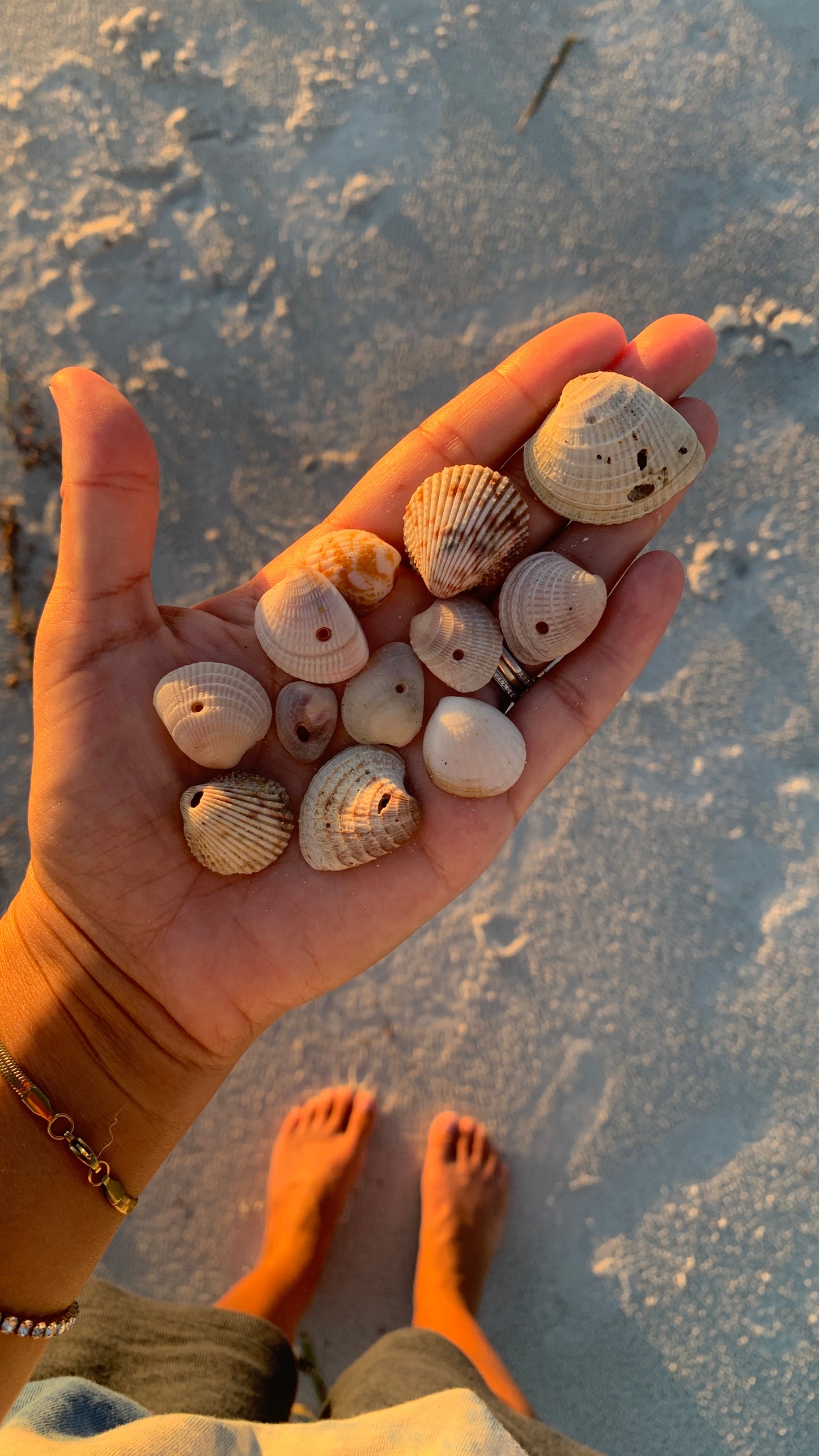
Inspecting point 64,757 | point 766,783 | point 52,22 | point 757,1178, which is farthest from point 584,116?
point 757,1178

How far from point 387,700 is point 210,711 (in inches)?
18.5

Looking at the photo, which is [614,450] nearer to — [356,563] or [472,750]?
[356,563]

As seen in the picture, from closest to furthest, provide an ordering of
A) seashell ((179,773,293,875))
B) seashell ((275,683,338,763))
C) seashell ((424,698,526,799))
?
seashell ((179,773,293,875)) → seashell ((424,698,526,799)) → seashell ((275,683,338,763))

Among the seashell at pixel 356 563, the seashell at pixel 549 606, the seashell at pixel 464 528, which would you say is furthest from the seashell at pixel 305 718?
the seashell at pixel 549 606

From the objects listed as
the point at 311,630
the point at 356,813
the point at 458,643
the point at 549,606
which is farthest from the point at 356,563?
the point at 356,813

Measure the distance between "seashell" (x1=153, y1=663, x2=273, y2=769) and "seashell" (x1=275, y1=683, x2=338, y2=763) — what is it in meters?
0.08

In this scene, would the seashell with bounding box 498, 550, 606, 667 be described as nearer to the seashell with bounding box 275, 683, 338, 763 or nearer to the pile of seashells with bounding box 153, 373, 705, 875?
the pile of seashells with bounding box 153, 373, 705, 875

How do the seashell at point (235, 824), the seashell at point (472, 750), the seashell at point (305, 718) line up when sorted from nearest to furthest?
1. the seashell at point (235, 824)
2. the seashell at point (472, 750)
3. the seashell at point (305, 718)

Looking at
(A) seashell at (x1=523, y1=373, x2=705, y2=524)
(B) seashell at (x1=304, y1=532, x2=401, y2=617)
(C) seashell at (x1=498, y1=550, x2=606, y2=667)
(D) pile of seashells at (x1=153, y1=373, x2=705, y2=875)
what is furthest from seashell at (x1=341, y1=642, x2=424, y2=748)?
(A) seashell at (x1=523, y1=373, x2=705, y2=524)

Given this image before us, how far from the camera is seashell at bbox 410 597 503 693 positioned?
7.69 ft

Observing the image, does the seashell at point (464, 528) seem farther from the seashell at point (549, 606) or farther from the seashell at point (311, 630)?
the seashell at point (311, 630)

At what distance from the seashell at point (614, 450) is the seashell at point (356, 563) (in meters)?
0.52

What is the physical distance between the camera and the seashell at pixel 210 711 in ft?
7.19

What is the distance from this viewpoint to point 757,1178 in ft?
9.86
